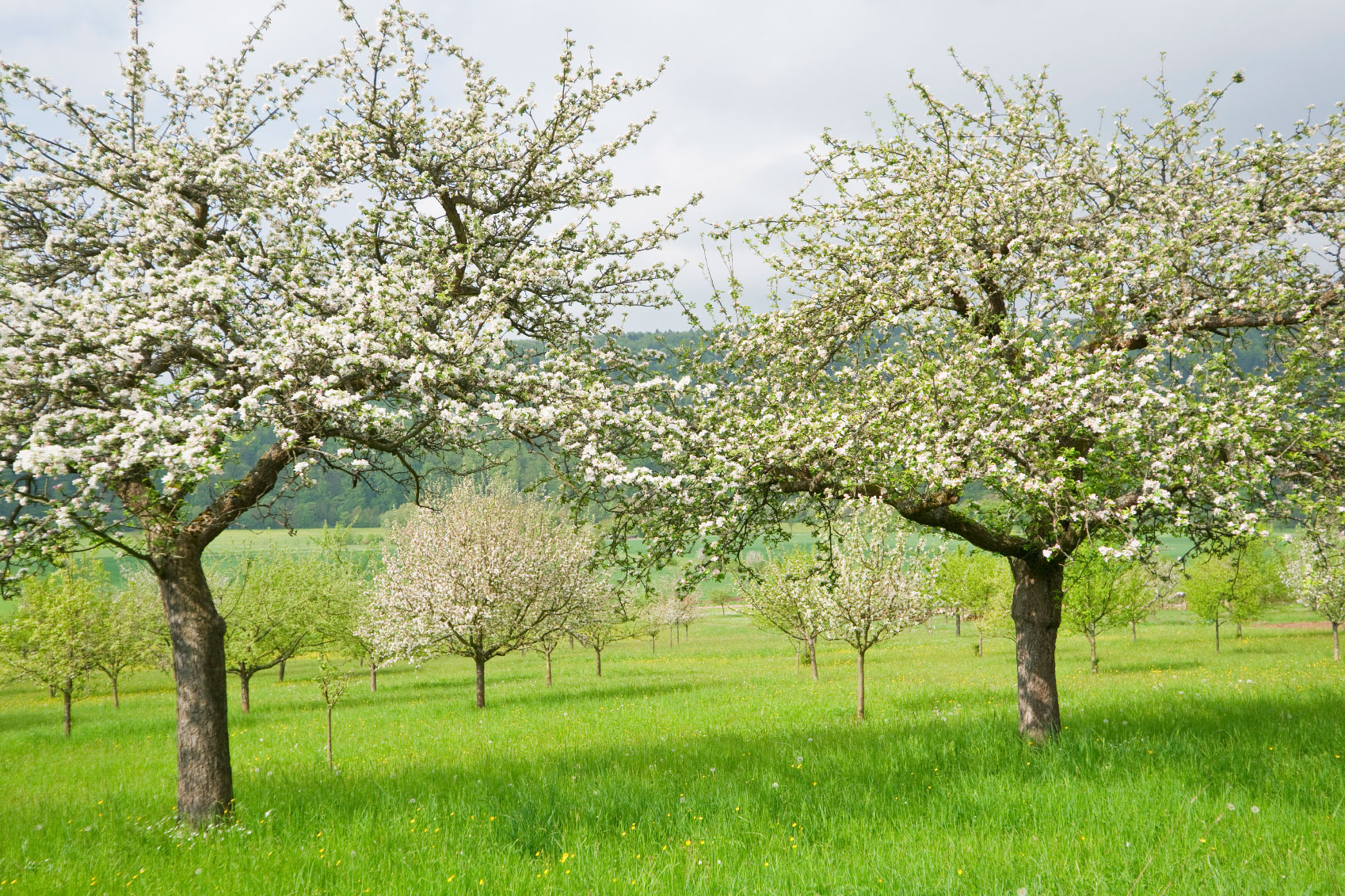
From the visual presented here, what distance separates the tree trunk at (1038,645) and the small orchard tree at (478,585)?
15722mm

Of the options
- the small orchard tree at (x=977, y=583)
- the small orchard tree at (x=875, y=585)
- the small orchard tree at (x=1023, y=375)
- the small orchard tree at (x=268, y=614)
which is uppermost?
the small orchard tree at (x=1023, y=375)

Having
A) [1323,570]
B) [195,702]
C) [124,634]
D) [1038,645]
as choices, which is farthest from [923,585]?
[124,634]

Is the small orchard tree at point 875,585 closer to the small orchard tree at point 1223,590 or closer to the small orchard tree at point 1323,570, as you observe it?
the small orchard tree at point 1323,570

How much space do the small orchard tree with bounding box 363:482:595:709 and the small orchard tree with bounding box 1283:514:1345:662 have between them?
18776 millimetres

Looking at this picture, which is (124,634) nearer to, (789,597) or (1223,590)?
(789,597)

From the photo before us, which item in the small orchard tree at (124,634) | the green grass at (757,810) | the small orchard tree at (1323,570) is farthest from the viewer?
the small orchard tree at (124,634)

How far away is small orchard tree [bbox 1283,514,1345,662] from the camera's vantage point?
872 centimetres

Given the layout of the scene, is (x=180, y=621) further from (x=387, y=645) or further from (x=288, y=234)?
(x=387, y=645)

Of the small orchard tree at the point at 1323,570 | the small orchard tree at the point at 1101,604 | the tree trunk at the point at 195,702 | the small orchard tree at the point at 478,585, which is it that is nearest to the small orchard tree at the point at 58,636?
the small orchard tree at the point at 478,585

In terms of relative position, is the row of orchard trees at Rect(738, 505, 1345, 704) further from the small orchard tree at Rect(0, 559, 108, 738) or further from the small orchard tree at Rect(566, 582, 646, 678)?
the small orchard tree at Rect(0, 559, 108, 738)

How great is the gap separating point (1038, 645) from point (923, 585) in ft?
34.4

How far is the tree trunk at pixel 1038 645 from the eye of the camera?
11.0m

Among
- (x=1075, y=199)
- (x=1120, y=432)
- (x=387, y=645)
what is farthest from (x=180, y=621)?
(x=387, y=645)

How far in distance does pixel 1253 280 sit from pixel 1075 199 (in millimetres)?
2489
